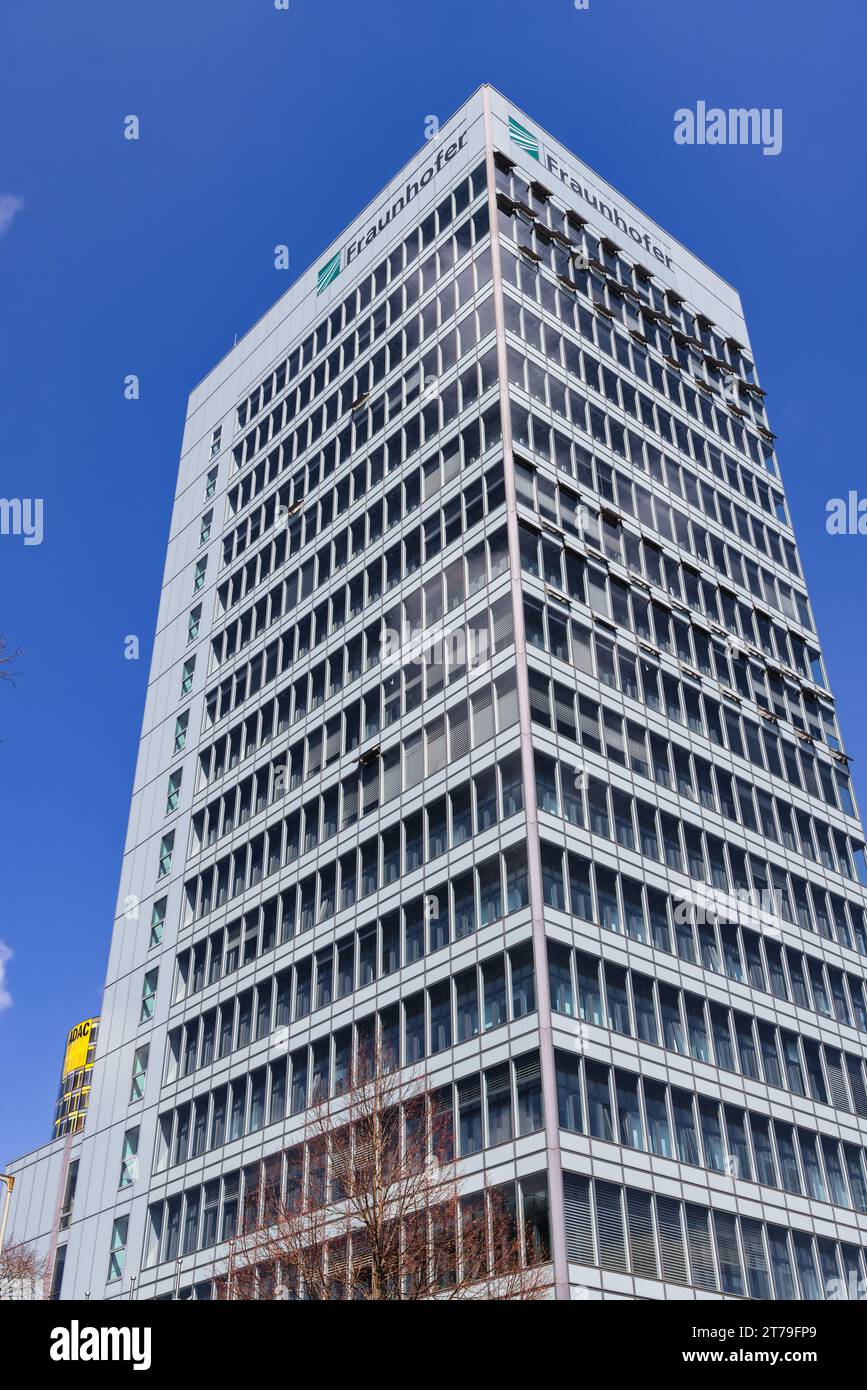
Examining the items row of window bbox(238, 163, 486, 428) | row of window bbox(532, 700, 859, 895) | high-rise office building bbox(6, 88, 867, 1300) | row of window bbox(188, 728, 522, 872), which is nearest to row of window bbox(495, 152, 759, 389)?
high-rise office building bbox(6, 88, 867, 1300)

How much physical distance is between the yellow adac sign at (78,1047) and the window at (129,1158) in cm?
13481

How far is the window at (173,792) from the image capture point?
68188mm

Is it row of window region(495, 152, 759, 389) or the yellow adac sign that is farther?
the yellow adac sign

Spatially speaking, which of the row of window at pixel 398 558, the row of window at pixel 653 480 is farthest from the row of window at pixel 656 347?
the row of window at pixel 398 558

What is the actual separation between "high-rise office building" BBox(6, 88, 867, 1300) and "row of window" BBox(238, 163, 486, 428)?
12.3 inches

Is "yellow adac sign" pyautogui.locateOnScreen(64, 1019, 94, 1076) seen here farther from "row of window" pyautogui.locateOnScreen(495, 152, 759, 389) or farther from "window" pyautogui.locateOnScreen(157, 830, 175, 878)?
"row of window" pyautogui.locateOnScreen(495, 152, 759, 389)

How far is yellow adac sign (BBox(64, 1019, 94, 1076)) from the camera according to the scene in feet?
611

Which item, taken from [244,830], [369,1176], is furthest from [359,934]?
[369,1176]

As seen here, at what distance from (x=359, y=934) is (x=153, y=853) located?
21.3 m

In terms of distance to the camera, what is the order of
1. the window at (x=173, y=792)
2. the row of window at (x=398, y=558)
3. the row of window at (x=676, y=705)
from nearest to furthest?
the row of window at (x=676, y=705)
the row of window at (x=398, y=558)
the window at (x=173, y=792)

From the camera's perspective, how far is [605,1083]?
40.7 metres

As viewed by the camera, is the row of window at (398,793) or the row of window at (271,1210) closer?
the row of window at (271,1210)

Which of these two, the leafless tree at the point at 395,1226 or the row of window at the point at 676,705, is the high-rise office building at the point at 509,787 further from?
the leafless tree at the point at 395,1226
